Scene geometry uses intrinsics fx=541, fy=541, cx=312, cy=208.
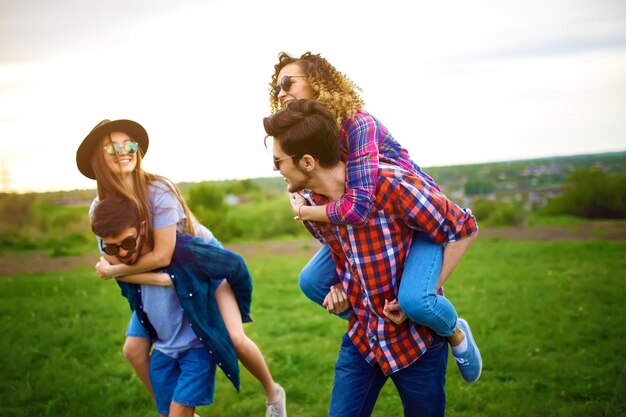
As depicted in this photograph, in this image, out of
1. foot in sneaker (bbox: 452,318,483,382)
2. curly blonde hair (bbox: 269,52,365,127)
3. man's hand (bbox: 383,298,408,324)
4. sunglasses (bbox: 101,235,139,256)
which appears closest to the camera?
man's hand (bbox: 383,298,408,324)

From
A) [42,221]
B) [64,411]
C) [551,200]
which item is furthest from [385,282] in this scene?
[551,200]

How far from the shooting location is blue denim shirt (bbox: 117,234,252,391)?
10.7 feet

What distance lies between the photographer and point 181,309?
11.1 ft

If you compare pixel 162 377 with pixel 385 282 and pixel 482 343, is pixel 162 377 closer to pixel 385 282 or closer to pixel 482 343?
pixel 385 282

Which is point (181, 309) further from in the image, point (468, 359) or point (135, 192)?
point (468, 359)

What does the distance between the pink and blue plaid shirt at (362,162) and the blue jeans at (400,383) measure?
77cm

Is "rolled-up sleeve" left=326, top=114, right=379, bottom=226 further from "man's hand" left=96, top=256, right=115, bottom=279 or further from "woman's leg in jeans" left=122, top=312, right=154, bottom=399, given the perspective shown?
"woman's leg in jeans" left=122, top=312, right=154, bottom=399

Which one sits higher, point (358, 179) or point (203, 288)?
point (358, 179)

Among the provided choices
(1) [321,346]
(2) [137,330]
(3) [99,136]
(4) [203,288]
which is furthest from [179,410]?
(1) [321,346]

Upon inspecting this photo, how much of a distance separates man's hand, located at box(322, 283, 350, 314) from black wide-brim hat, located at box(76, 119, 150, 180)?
1626 millimetres

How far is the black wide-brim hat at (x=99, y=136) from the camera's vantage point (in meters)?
3.24

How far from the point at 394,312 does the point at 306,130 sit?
939 millimetres

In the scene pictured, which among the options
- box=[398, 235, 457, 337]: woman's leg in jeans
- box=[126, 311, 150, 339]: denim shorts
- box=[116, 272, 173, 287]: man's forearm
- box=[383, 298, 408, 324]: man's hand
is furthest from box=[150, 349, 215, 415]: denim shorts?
box=[398, 235, 457, 337]: woman's leg in jeans

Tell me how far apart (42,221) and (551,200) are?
14946 mm
